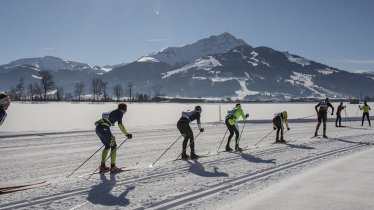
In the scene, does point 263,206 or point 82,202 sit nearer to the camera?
point 263,206

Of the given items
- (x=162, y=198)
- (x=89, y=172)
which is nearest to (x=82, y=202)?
(x=162, y=198)

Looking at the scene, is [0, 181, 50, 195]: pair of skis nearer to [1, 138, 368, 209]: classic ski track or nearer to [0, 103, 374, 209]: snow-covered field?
[0, 103, 374, 209]: snow-covered field

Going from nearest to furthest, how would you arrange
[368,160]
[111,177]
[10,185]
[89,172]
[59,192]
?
[59,192]
[10,185]
[111,177]
[89,172]
[368,160]

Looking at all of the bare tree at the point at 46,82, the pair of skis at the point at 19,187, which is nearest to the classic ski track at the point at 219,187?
the pair of skis at the point at 19,187

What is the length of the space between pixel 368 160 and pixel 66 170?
336 inches

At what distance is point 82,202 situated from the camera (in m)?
7.11

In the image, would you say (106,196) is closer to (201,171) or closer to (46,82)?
(201,171)

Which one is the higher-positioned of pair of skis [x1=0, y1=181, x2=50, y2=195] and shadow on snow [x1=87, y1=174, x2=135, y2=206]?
pair of skis [x1=0, y1=181, x2=50, y2=195]

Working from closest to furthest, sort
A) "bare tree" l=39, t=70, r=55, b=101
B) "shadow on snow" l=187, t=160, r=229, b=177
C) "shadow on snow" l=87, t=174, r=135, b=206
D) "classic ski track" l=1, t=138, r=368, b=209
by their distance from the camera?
1. "classic ski track" l=1, t=138, r=368, b=209
2. "shadow on snow" l=87, t=174, r=135, b=206
3. "shadow on snow" l=187, t=160, r=229, b=177
4. "bare tree" l=39, t=70, r=55, b=101

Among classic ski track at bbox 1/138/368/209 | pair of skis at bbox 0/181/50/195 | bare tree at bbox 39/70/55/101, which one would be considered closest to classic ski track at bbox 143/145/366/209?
classic ski track at bbox 1/138/368/209

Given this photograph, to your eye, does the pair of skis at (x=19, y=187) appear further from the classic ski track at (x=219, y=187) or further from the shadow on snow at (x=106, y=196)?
the classic ski track at (x=219, y=187)

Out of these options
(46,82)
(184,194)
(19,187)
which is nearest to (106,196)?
(184,194)

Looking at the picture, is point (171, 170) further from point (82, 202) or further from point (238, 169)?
point (82, 202)

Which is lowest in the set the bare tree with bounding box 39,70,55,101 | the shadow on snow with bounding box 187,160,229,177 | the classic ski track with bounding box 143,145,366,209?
the classic ski track with bounding box 143,145,366,209
